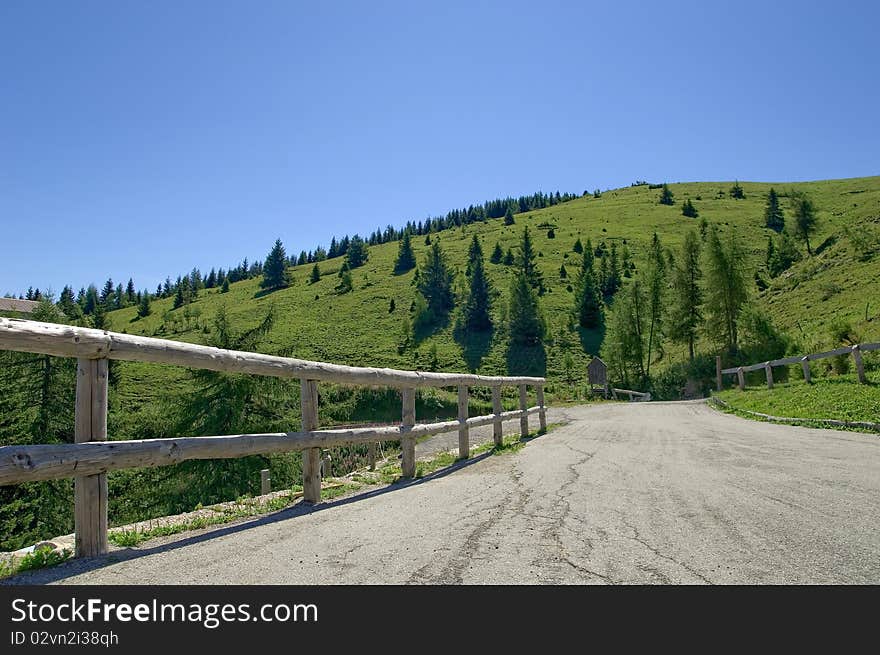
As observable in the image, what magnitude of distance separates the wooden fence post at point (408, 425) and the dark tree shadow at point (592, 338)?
5399cm

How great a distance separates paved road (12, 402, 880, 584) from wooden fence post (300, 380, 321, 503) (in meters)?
0.27

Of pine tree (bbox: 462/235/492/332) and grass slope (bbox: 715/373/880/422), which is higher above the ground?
pine tree (bbox: 462/235/492/332)

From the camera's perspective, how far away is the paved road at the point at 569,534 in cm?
323

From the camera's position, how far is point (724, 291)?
133 feet

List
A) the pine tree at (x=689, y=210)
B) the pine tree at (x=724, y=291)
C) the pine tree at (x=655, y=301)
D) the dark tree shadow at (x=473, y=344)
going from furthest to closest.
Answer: the pine tree at (x=689, y=210) → the dark tree shadow at (x=473, y=344) → the pine tree at (x=655, y=301) → the pine tree at (x=724, y=291)

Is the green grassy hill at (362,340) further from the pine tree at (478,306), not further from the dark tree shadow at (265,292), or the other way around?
the pine tree at (478,306)

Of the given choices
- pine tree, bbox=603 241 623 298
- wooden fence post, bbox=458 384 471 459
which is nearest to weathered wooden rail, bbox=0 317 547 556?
wooden fence post, bbox=458 384 471 459

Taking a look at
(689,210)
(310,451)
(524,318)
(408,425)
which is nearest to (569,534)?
(310,451)

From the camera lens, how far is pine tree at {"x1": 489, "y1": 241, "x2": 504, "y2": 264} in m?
94.6

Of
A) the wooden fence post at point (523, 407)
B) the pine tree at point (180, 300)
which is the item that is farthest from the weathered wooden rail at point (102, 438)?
the pine tree at point (180, 300)

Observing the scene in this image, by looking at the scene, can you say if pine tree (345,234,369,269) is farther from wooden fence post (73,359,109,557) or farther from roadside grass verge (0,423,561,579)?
wooden fence post (73,359,109,557)

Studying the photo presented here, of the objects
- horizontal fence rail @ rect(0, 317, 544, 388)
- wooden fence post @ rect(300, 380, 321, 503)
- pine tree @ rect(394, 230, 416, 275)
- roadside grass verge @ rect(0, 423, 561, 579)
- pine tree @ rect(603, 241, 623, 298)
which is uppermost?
pine tree @ rect(394, 230, 416, 275)

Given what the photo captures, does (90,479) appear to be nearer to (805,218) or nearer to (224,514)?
(224,514)
